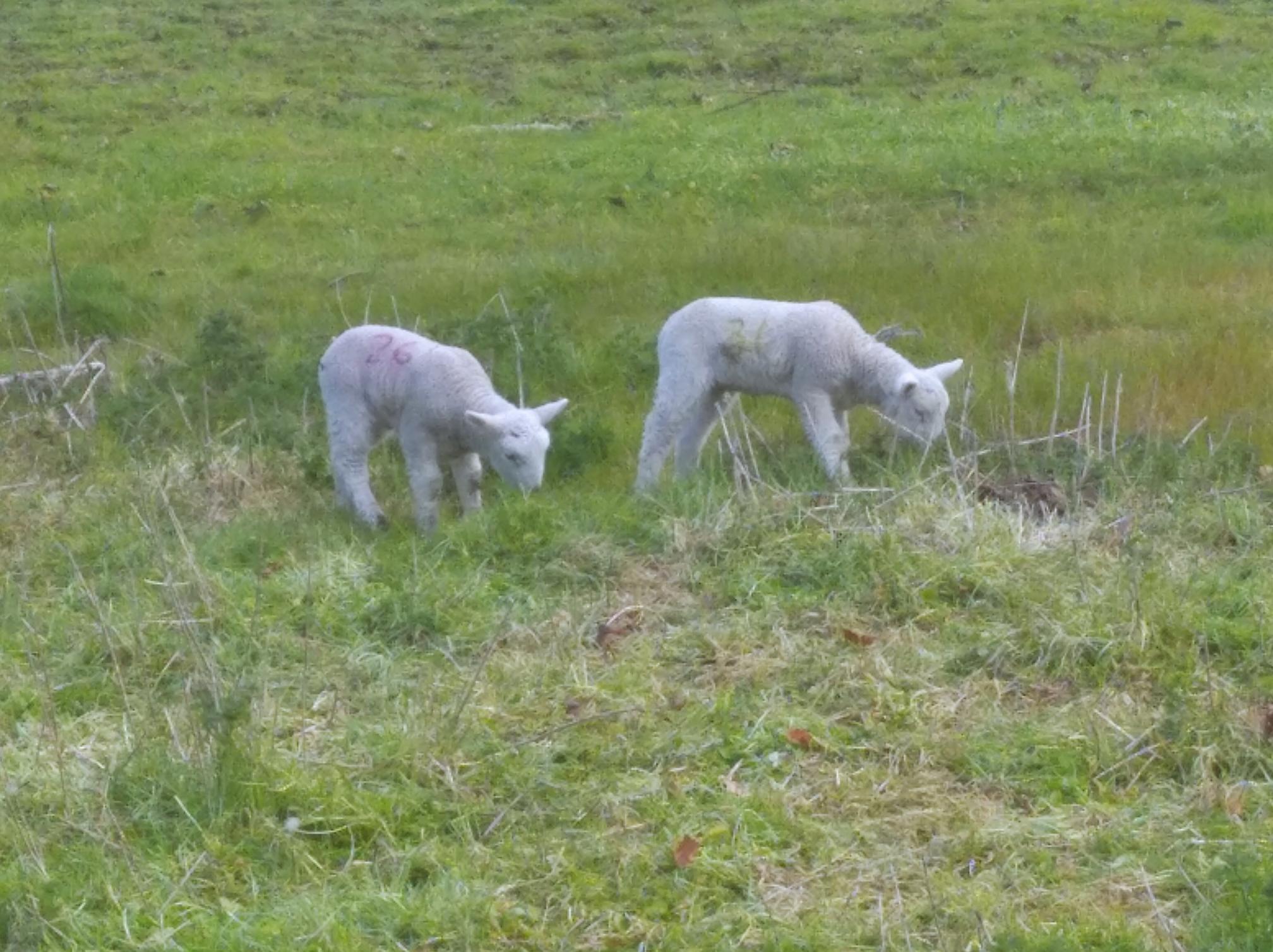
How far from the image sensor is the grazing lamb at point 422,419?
838cm

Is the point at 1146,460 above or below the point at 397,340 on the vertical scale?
below

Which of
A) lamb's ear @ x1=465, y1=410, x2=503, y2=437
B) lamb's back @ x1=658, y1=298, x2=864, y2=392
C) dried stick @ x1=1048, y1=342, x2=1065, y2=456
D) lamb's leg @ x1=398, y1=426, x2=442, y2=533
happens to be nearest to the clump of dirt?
dried stick @ x1=1048, y1=342, x2=1065, y2=456

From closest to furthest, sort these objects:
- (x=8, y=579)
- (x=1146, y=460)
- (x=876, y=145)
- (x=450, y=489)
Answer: (x=8, y=579)
(x=1146, y=460)
(x=450, y=489)
(x=876, y=145)

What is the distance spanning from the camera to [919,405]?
27.6 feet

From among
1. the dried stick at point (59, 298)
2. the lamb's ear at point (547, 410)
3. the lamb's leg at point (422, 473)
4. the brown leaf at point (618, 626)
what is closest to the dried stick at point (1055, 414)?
the lamb's ear at point (547, 410)

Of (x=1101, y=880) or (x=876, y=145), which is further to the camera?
(x=876, y=145)

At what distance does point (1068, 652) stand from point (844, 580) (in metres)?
1.00

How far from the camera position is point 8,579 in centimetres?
768

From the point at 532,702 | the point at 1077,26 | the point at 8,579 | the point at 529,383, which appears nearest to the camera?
the point at 532,702

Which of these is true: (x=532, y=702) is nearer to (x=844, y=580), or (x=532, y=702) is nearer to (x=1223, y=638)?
(x=844, y=580)

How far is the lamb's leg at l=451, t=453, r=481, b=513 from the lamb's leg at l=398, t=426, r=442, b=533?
23 cm

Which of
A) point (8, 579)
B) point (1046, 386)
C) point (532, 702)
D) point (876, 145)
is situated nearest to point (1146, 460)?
point (1046, 386)

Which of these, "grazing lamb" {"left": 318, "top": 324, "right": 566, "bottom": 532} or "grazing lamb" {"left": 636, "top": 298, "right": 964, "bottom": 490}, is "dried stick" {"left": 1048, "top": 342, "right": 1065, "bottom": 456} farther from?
"grazing lamb" {"left": 318, "top": 324, "right": 566, "bottom": 532}

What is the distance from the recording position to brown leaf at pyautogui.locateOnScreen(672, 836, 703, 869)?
514 centimetres
